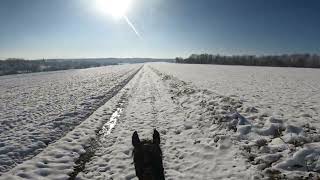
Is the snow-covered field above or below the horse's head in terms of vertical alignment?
below

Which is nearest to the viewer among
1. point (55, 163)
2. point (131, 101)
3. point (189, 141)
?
point (55, 163)

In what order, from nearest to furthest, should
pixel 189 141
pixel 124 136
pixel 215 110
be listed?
pixel 189 141, pixel 124 136, pixel 215 110

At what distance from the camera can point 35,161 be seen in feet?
27.3

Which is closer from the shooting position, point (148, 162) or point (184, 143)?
point (148, 162)

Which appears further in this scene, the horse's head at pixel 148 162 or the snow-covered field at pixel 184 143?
the snow-covered field at pixel 184 143

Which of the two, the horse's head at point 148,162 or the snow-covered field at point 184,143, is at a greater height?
the horse's head at point 148,162

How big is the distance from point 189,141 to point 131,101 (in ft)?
34.7

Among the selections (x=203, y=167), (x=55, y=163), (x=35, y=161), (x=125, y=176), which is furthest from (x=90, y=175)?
(x=203, y=167)

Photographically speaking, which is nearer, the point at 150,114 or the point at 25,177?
the point at 25,177

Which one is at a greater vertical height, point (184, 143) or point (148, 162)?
point (148, 162)

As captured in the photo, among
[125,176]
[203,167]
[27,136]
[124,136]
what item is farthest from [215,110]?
[27,136]

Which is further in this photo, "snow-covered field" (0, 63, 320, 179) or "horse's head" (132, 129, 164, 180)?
"snow-covered field" (0, 63, 320, 179)

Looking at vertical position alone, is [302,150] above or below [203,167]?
above

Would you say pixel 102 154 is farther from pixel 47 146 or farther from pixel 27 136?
pixel 27 136
